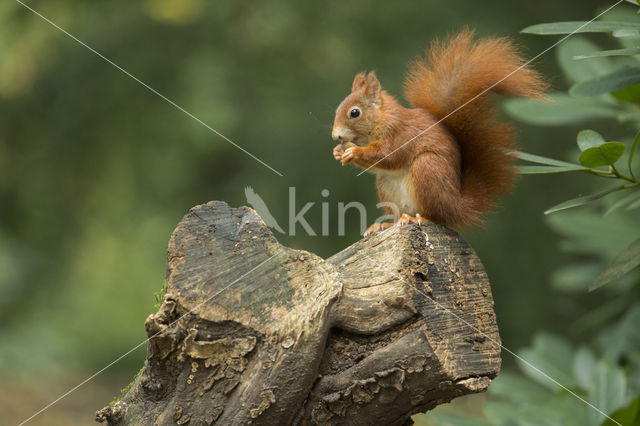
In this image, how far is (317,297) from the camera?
3.38ft

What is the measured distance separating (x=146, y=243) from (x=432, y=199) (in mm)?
3132

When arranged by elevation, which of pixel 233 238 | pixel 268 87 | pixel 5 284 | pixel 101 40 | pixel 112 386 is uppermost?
pixel 101 40

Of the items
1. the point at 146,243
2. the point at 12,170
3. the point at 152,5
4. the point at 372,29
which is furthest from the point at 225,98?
the point at 146,243

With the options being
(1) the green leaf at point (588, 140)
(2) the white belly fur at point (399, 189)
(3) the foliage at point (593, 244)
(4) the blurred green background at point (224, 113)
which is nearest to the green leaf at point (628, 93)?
(3) the foliage at point (593, 244)

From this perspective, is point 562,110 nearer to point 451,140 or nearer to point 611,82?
point 451,140

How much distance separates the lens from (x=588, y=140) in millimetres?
1215

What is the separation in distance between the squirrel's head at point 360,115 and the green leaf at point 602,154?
→ 516 mm

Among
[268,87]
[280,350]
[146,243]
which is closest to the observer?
[280,350]

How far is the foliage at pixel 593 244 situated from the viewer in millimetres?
1173

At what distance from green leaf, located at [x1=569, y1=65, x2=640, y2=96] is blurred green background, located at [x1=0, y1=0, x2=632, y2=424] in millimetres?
1497

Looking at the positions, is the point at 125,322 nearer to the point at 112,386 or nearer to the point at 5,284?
the point at 112,386

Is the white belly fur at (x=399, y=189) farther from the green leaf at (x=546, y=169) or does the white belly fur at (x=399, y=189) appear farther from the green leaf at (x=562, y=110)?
the green leaf at (x=562, y=110)

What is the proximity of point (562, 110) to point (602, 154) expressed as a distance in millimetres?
626

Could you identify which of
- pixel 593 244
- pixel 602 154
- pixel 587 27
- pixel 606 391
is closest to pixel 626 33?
pixel 587 27
